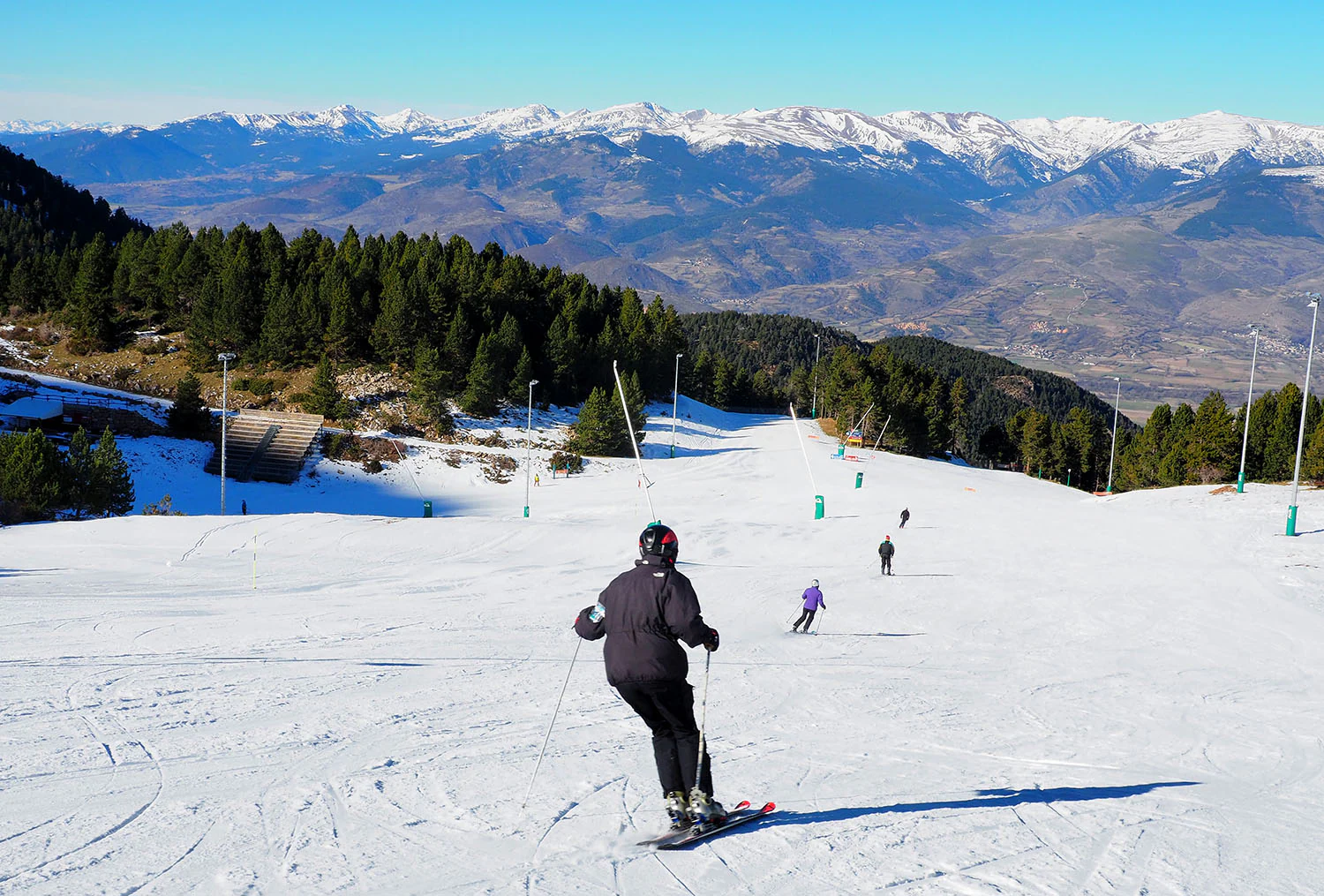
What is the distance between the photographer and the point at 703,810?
6.36 meters

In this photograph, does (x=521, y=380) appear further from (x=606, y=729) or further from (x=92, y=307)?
(x=606, y=729)

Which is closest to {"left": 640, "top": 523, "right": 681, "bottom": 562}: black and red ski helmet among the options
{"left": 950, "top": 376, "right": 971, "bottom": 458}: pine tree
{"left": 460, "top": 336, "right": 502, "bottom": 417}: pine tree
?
{"left": 460, "top": 336, "right": 502, "bottom": 417}: pine tree

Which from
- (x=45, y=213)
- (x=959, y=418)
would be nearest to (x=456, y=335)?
(x=959, y=418)

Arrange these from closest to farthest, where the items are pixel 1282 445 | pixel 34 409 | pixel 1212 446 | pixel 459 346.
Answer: pixel 34 409 < pixel 459 346 < pixel 1212 446 < pixel 1282 445

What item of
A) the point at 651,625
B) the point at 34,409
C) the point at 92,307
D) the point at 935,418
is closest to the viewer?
the point at 651,625

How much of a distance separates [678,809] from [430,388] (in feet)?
188

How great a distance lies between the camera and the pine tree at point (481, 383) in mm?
63156

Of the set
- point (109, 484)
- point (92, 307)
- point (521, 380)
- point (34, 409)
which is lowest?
point (109, 484)

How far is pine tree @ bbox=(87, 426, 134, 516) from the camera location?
34031 mm

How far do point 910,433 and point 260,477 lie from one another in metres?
60.7

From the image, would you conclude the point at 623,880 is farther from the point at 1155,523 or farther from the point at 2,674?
the point at 1155,523

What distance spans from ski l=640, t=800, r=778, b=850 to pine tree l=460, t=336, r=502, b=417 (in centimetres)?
5821

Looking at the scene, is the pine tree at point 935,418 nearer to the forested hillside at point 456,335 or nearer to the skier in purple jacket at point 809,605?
the forested hillside at point 456,335

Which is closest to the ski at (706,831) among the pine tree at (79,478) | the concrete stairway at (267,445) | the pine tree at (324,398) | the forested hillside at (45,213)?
the pine tree at (79,478)
